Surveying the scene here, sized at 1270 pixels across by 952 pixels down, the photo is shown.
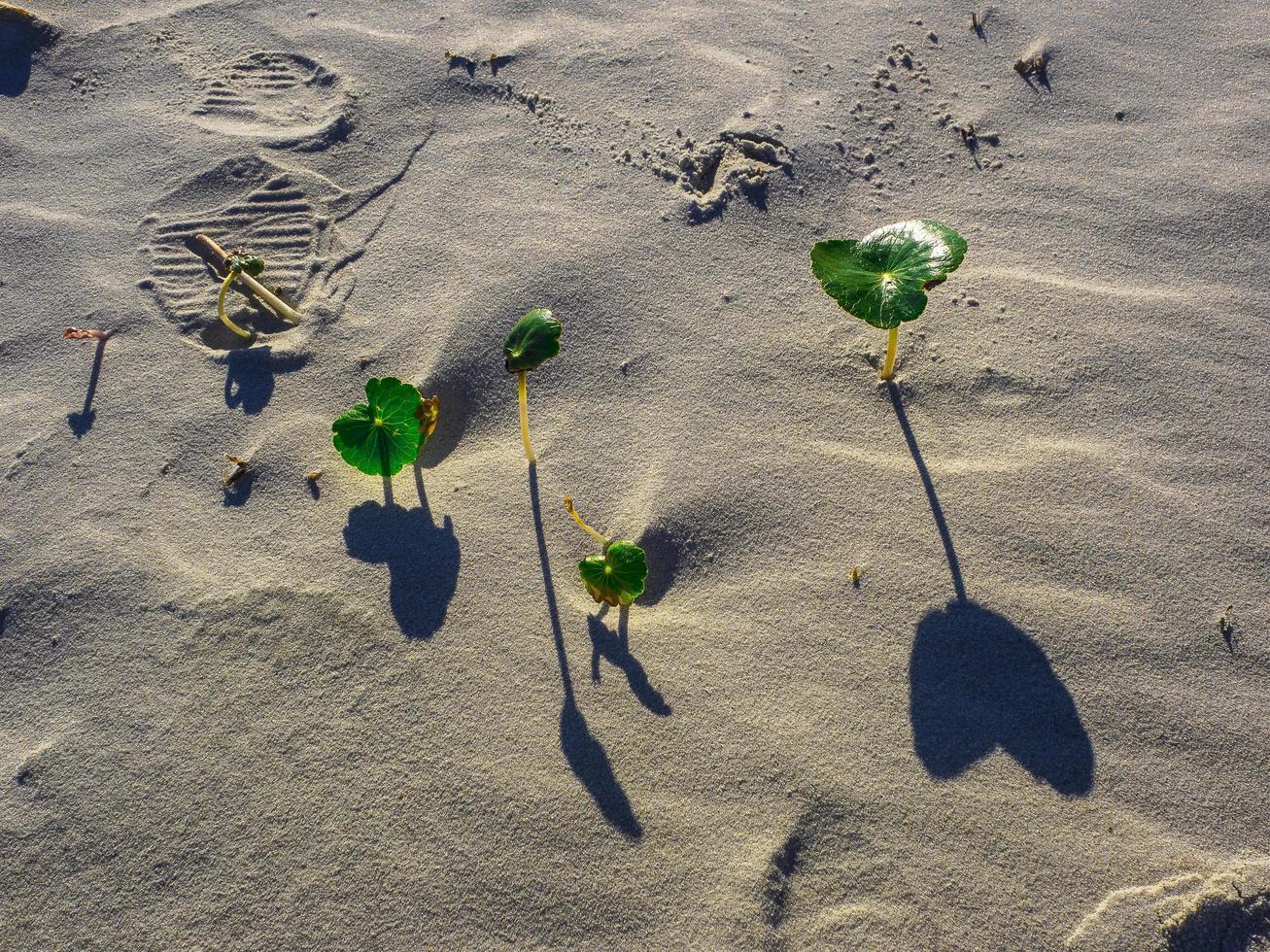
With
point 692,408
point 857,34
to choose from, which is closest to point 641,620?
point 692,408

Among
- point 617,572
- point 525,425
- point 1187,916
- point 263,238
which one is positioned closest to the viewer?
point 1187,916

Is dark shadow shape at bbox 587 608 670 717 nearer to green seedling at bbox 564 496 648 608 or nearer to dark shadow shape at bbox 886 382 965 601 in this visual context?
green seedling at bbox 564 496 648 608

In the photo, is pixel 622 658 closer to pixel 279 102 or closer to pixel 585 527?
pixel 585 527

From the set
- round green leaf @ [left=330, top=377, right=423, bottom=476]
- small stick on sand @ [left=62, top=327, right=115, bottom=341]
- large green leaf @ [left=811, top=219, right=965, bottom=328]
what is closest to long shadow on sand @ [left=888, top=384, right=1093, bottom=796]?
large green leaf @ [left=811, top=219, right=965, bottom=328]

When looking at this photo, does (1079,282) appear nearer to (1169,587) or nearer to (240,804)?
(1169,587)

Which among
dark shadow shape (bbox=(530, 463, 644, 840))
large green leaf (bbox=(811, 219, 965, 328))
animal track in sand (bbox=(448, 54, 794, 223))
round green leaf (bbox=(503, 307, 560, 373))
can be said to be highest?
large green leaf (bbox=(811, 219, 965, 328))

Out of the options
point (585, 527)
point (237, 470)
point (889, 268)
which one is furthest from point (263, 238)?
point (889, 268)

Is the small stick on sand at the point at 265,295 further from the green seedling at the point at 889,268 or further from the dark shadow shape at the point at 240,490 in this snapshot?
the green seedling at the point at 889,268
